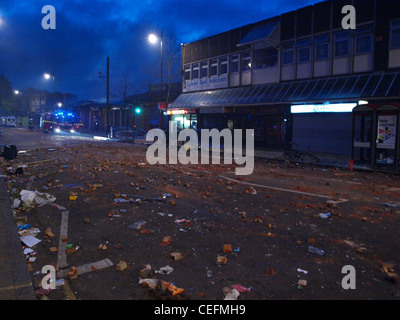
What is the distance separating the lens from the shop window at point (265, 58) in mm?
25688

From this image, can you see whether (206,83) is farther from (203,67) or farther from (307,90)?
(307,90)

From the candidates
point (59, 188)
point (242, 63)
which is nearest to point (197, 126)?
point (242, 63)

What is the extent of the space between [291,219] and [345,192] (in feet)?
13.0

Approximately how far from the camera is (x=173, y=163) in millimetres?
17047

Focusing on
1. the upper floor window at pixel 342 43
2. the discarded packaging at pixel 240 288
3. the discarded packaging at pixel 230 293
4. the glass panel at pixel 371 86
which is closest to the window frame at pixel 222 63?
the upper floor window at pixel 342 43

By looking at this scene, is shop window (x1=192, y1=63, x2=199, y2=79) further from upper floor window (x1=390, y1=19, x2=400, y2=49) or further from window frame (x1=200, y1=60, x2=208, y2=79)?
upper floor window (x1=390, y1=19, x2=400, y2=49)

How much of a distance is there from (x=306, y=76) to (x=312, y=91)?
81.3 inches

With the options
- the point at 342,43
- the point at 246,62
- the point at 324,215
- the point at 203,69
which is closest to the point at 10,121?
the point at 203,69

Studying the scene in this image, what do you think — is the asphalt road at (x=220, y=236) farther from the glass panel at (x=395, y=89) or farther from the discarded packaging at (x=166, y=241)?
the glass panel at (x=395, y=89)

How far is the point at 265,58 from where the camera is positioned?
26391 millimetres

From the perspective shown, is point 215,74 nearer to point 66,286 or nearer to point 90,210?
point 90,210

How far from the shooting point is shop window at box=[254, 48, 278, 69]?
25688 millimetres

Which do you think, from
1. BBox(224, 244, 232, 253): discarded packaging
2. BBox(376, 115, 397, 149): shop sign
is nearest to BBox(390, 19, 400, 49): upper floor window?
BBox(376, 115, 397, 149): shop sign

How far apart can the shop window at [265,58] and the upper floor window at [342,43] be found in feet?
16.5
